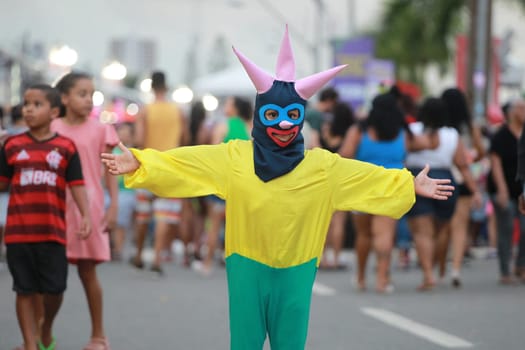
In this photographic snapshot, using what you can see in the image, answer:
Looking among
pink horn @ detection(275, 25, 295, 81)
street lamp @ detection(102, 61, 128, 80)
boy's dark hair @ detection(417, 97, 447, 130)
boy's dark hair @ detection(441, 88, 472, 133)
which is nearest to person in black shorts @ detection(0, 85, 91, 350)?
pink horn @ detection(275, 25, 295, 81)

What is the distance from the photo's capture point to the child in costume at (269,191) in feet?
18.9

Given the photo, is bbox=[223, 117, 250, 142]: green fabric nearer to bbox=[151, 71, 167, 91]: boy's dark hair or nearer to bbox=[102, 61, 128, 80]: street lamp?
bbox=[151, 71, 167, 91]: boy's dark hair

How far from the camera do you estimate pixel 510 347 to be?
825cm

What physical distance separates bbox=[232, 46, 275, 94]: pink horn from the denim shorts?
6.32 metres

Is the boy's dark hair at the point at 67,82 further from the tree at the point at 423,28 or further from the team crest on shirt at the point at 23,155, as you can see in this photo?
the tree at the point at 423,28

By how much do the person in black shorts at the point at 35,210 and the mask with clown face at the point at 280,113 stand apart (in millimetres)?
1747

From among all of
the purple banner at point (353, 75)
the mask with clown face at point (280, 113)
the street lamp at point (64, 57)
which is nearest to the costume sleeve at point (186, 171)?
the mask with clown face at point (280, 113)

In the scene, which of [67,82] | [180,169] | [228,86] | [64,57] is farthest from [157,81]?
[228,86]

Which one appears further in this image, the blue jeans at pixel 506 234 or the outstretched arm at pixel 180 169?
the blue jeans at pixel 506 234

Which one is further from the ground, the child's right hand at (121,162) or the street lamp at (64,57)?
the street lamp at (64,57)

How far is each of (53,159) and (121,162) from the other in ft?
4.56

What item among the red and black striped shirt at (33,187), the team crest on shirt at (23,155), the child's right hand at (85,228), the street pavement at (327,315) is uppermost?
the team crest on shirt at (23,155)

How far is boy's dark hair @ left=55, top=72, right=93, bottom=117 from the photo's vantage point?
7953 millimetres

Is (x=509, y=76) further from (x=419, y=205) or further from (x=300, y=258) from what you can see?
(x=300, y=258)
